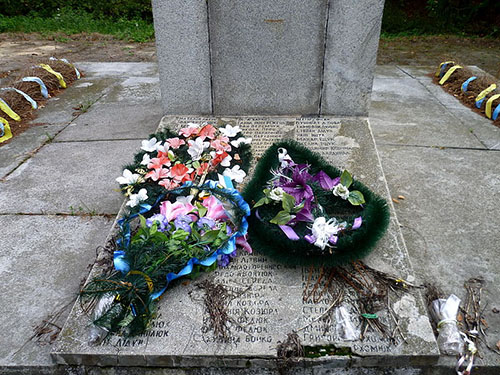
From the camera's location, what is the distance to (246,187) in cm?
248

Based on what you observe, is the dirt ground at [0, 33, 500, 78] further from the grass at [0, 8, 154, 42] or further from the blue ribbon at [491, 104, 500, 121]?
the blue ribbon at [491, 104, 500, 121]

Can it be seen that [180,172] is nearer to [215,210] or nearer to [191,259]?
[215,210]

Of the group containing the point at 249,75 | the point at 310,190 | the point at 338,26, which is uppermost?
the point at 338,26

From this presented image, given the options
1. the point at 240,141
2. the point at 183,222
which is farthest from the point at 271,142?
the point at 183,222

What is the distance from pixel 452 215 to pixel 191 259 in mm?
1918

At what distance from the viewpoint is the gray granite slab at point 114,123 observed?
4066 mm

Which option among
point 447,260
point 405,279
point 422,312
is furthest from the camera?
point 447,260

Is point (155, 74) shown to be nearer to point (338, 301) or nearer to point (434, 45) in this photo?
point (338, 301)

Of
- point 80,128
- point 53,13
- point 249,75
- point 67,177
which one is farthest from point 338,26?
point 53,13

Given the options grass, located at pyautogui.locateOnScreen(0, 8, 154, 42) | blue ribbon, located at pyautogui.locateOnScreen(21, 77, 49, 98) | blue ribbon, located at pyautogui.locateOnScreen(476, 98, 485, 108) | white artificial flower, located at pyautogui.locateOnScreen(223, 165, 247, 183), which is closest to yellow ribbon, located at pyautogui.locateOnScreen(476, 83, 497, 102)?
blue ribbon, located at pyautogui.locateOnScreen(476, 98, 485, 108)

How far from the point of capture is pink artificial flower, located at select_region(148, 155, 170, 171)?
2709 mm

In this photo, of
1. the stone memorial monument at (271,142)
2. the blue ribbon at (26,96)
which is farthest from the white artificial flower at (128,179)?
the blue ribbon at (26,96)

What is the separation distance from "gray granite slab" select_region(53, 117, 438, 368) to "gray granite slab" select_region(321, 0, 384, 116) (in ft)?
5.23

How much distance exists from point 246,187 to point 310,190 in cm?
42
